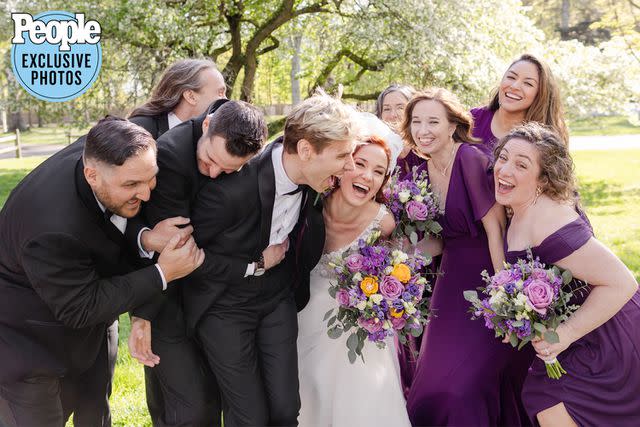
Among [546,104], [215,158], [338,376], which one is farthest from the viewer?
[546,104]

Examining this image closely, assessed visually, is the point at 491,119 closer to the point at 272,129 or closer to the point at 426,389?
the point at 426,389

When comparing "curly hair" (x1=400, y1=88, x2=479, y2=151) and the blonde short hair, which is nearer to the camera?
the blonde short hair

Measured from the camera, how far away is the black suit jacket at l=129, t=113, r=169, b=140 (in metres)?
4.46

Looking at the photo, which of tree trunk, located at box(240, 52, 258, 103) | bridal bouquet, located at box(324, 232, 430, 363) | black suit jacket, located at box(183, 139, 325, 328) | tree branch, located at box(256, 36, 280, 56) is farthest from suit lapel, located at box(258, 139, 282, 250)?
tree branch, located at box(256, 36, 280, 56)

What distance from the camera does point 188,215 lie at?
370 centimetres

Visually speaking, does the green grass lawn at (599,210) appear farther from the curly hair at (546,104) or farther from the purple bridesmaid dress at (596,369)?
the curly hair at (546,104)

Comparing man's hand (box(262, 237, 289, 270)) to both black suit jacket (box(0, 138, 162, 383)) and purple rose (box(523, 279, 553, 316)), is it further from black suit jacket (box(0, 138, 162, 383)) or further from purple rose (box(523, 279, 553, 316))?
purple rose (box(523, 279, 553, 316))

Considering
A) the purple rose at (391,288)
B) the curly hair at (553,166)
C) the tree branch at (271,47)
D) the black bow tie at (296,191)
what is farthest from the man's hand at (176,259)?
the tree branch at (271,47)

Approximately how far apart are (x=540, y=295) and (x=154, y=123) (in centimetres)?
289

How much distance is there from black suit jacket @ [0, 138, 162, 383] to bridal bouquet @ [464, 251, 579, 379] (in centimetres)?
203

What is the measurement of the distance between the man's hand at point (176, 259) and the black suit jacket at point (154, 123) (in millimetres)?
1224

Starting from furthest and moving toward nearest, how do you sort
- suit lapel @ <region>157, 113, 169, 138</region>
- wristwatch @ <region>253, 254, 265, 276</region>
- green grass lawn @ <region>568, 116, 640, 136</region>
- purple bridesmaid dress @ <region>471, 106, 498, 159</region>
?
green grass lawn @ <region>568, 116, 640, 136</region>
purple bridesmaid dress @ <region>471, 106, 498, 159</region>
suit lapel @ <region>157, 113, 169, 138</region>
wristwatch @ <region>253, 254, 265, 276</region>

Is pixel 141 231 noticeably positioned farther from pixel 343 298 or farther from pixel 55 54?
pixel 55 54

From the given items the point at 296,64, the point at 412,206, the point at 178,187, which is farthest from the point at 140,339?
the point at 296,64
